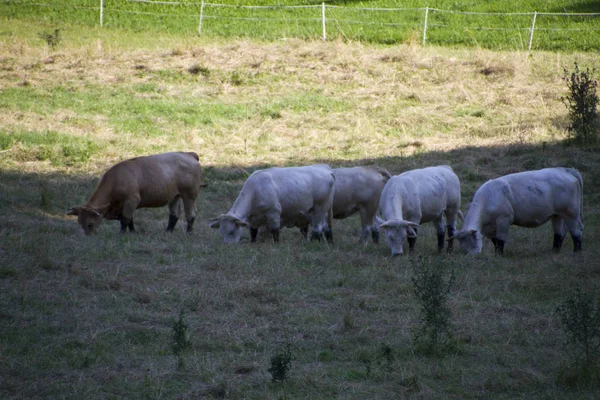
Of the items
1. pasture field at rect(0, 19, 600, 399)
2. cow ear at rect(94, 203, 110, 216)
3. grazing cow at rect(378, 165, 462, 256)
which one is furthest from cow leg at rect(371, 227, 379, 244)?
cow ear at rect(94, 203, 110, 216)

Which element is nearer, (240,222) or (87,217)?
(240,222)

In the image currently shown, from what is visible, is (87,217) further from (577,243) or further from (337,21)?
(337,21)

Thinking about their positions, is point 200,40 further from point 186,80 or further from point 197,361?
point 197,361

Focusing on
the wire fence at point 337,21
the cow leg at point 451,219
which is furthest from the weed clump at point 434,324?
the wire fence at point 337,21

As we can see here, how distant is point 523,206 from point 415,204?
157 centimetres

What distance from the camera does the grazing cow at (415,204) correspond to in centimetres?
1145

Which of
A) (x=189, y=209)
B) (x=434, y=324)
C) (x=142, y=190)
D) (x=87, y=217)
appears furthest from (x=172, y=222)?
(x=434, y=324)

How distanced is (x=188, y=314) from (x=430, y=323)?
2.58m

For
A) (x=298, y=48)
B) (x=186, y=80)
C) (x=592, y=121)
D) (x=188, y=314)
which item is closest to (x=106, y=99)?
(x=186, y=80)

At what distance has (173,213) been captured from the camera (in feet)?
44.9

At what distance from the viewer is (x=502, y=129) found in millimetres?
20203

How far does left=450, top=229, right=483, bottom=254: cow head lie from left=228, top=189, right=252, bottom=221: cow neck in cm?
312

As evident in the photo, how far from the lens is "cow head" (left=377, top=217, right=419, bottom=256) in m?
11.4

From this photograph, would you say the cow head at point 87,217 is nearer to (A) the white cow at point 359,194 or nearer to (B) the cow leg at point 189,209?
(B) the cow leg at point 189,209
